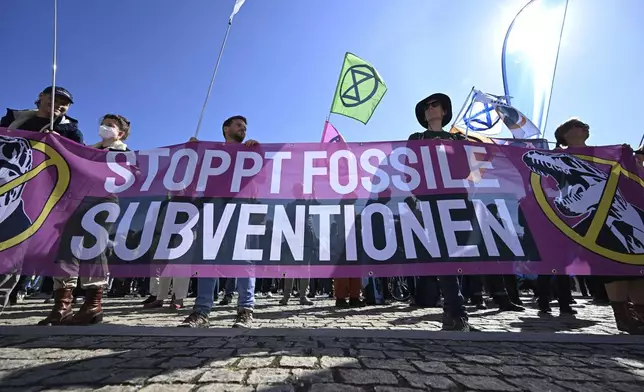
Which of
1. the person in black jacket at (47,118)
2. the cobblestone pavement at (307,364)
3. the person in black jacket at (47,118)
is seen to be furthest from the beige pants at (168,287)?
the cobblestone pavement at (307,364)

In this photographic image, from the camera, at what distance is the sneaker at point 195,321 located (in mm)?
3438

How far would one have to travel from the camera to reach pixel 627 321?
11.4ft

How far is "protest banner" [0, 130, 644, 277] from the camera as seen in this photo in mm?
3553

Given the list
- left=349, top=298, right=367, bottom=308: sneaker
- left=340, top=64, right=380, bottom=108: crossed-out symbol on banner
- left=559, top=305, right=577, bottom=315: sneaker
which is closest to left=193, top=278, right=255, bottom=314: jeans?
left=349, top=298, right=367, bottom=308: sneaker

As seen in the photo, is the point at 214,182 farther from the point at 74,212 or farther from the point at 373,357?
the point at 373,357

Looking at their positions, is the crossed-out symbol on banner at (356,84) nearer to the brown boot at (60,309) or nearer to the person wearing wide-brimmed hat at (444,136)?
the person wearing wide-brimmed hat at (444,136)

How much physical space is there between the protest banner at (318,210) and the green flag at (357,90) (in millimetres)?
4922

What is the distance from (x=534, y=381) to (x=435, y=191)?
2401 mm

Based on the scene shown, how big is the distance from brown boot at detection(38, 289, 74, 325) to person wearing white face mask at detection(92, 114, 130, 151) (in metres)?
1.74

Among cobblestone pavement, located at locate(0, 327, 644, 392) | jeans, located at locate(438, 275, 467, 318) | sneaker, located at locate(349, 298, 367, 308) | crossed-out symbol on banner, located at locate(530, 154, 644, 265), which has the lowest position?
cobblestone pavement, located at locate(0, 327, 644, 392)

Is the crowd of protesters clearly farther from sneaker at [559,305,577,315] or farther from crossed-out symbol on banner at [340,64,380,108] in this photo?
crossed-out symbol on banner at [340,64,380,108]

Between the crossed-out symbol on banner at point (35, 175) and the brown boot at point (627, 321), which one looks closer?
the brown boot at point (627, 321)

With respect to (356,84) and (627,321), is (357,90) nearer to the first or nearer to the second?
(356,84)

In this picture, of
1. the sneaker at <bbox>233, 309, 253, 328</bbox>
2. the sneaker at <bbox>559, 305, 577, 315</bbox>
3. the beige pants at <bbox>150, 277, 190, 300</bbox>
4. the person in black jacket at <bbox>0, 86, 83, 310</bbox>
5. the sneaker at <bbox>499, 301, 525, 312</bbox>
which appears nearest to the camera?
the sneaker at <bbox>233, 309, 253, 328</bbox>
